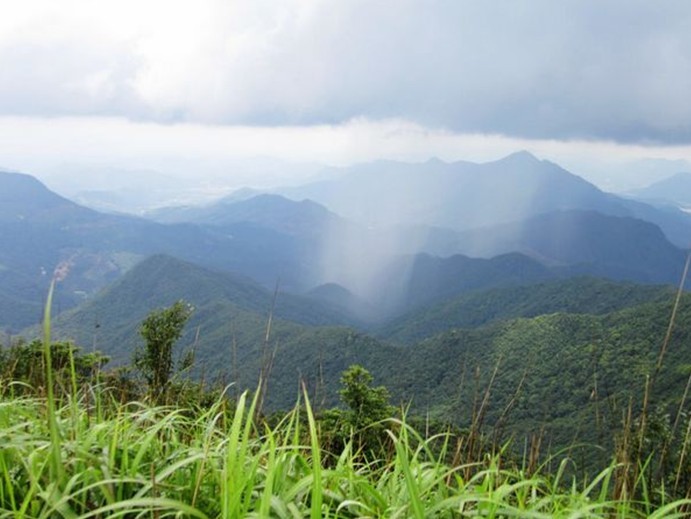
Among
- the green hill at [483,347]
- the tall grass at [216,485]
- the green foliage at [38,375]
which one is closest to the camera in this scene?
the tall grass at [216,485]

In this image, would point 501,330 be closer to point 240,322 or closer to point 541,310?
point 240,322

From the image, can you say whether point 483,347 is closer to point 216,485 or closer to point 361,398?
point 361,398

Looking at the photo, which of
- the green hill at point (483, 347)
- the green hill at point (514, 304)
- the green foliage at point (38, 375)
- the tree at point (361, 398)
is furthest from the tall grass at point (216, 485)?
the green hill at point (514, 304)

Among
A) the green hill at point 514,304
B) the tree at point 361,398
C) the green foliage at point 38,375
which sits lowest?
the green hill at point 514,304

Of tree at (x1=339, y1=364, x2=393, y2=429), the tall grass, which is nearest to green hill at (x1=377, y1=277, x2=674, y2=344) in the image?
tree at (x1=339, y1=364, x2=393, y2=429)

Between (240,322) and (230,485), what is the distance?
125832mm

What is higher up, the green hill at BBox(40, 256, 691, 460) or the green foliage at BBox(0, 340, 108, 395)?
the green foliage at BBox(0, 340, 108, 395)

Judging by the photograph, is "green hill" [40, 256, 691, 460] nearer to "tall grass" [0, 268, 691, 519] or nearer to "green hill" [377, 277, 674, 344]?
"green hill" [377, 277, 674, 344]

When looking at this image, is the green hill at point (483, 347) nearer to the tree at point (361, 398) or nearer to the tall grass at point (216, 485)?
the tall grass at point (216, 485)

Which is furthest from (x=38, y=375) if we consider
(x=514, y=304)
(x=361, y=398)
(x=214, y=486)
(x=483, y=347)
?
(x=514, y=304)

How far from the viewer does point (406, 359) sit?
96000mm

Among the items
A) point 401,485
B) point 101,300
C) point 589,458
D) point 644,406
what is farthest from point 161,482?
point 101,300

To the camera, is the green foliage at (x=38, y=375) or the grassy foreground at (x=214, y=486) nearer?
the grassy foreground at (x=214, y=486)

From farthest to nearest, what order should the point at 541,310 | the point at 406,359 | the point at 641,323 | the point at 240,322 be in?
the point at 541,310
the point at 240,322
the point at 406,359
the point at 641,323
